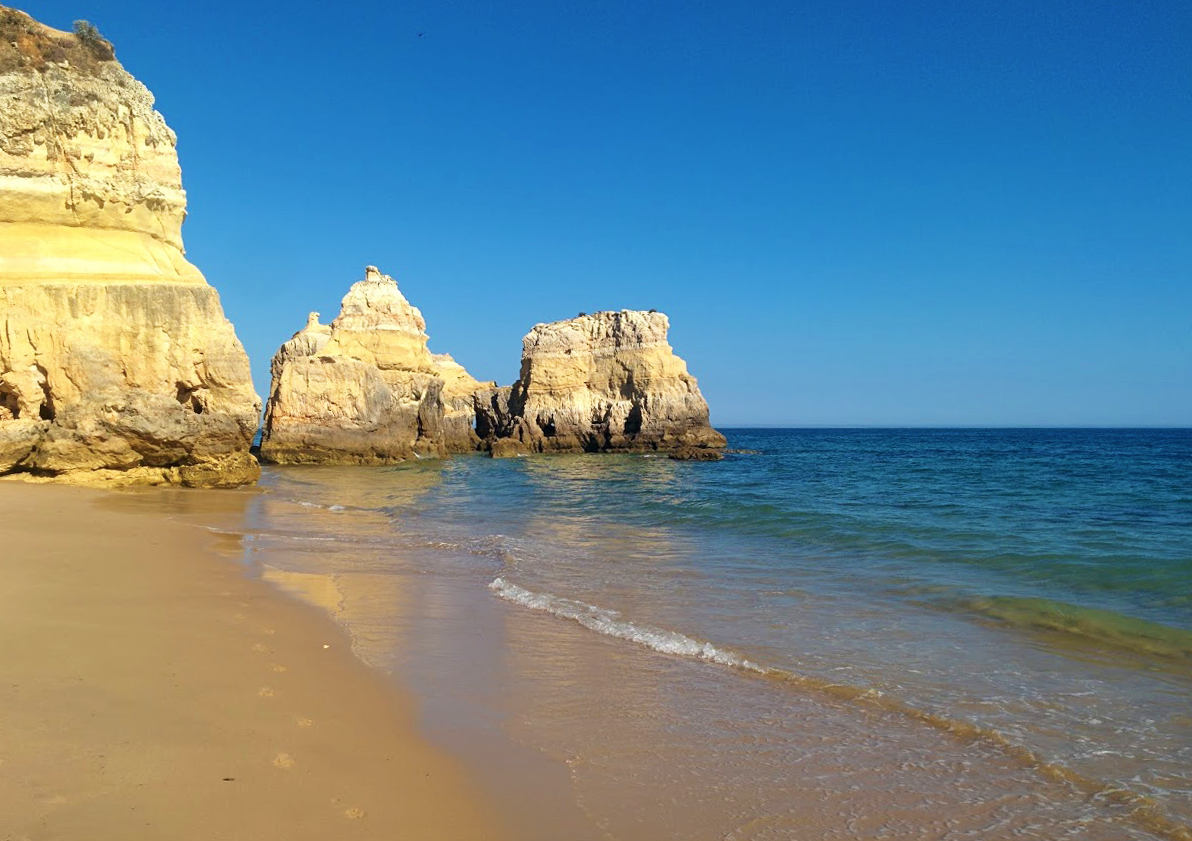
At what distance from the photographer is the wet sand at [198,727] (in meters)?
3.34

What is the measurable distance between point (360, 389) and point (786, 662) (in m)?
31.7

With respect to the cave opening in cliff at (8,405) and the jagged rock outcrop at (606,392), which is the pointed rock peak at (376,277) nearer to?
the jagged rock outcrop at (606,392)

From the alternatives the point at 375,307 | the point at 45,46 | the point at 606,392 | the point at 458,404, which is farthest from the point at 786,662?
the point at 458,404

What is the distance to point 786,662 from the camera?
6.57 meters

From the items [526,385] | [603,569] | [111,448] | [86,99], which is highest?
[86,99]

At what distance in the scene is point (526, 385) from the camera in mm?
52406

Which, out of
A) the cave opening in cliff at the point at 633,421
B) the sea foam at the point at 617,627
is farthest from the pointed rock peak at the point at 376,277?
the sea foam at the point at 617,627

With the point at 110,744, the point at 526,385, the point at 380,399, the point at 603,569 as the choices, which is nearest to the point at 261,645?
the point at 110,744

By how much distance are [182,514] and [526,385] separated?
38490 millimetres

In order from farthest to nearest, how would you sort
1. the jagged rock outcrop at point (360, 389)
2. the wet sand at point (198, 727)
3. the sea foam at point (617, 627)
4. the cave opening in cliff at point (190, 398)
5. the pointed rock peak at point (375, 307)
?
the pointed rock peak at point (375, 307) < the jagged rock outcrop at point (360, 389) < the cave opening in cliff at point (190, 398) < the sea foam at point (617, 627) < the wet sand at point (198, 727)

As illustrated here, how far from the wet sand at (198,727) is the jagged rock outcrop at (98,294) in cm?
1019

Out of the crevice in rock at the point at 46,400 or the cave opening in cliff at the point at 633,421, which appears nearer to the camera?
the crevice in rock at the point at 46,400

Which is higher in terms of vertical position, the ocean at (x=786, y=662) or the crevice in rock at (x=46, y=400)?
the crevice in rock at (x=46, y=400)

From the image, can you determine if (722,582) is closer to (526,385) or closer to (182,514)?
(182,514)
